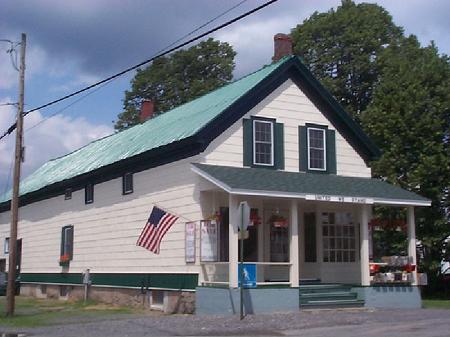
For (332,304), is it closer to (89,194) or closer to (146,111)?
(89,194)

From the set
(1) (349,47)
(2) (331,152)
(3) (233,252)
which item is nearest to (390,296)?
(2) (331,152)

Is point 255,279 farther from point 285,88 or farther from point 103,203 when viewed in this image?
point 103,203

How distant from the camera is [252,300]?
61.7ft

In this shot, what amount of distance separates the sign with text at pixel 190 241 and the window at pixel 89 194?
746 centimetres

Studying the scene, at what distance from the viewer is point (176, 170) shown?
21.8 m

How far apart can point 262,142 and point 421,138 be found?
10297 millimetres

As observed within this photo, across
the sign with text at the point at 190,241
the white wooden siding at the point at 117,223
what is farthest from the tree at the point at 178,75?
the sign with text at the point at 190,241

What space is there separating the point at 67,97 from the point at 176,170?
4413 mm

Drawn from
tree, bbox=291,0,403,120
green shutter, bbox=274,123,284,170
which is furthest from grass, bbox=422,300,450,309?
tree, bbox=291,0,403,120

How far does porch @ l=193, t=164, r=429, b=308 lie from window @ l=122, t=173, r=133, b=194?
4510mm

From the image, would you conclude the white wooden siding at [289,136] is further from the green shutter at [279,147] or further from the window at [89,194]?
the window at [89,194]

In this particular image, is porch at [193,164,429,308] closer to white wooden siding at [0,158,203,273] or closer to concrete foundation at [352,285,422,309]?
concrete foundation at [352,285,422,309]

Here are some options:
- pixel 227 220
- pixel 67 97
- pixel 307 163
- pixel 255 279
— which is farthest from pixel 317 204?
pixel 67 97

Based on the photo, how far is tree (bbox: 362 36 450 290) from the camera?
29141 millimetres
